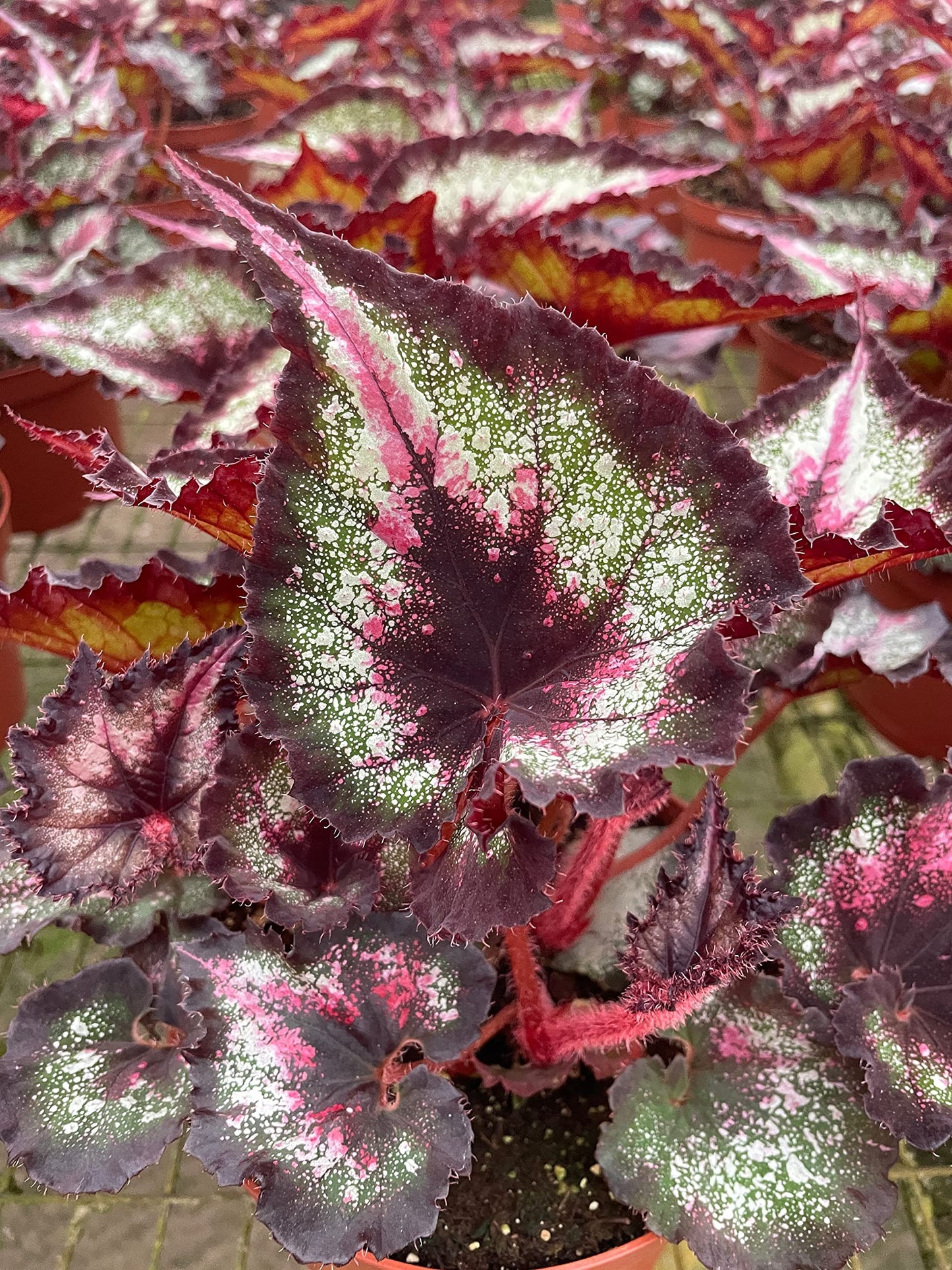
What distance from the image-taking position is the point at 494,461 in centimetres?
52

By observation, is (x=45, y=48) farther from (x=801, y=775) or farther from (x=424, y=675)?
(x=424, y=675)

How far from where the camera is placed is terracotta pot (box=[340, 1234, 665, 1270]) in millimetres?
762

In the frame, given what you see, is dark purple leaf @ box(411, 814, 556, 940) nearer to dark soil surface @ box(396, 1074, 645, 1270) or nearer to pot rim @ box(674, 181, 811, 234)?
dark soil surface @ box(396, 1074, 645, 1270)

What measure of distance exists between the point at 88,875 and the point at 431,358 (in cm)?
42

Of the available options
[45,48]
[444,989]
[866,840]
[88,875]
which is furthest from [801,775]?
[45,48]

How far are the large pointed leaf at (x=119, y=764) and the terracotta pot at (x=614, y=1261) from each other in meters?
0.33

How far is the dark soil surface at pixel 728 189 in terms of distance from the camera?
2.15 meters

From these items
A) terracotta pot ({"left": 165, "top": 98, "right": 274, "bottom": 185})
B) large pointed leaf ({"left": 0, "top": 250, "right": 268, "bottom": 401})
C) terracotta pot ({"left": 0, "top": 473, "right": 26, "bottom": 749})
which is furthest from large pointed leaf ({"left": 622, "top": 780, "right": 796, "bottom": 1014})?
terracotta pot ({"left": 165, "top": 98, "right": 274, "bottom": 185})

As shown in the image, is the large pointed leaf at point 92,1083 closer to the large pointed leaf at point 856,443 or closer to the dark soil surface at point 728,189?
the large pointed leaf at point 856,443

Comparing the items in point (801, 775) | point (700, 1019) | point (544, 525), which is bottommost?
point (801, 775)

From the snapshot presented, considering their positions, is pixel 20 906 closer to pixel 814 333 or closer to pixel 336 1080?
pixel 336 1080

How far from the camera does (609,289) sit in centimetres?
99

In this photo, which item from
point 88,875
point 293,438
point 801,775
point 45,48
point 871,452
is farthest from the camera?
point 45,48

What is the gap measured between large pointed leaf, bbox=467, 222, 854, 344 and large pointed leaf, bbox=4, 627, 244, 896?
48 cm
